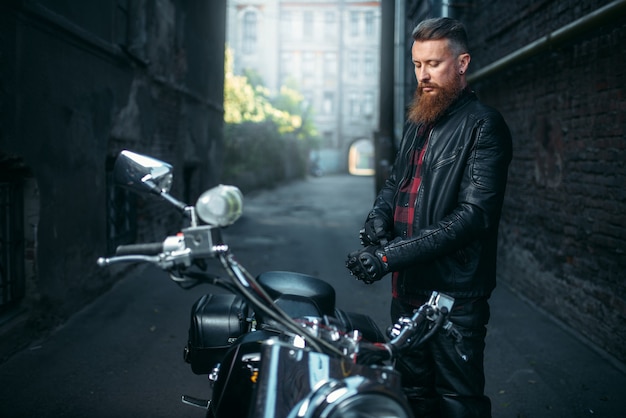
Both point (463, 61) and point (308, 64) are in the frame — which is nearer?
point (463, 61)

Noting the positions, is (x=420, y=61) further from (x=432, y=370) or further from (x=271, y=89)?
(x=271, y=89)

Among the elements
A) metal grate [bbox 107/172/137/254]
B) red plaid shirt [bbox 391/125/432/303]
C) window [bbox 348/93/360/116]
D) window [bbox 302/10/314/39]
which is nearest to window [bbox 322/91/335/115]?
window [bbox 348/93/360/116]

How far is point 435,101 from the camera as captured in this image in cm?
251

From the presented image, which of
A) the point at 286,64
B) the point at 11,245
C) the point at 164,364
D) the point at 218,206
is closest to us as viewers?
the point at 218,206

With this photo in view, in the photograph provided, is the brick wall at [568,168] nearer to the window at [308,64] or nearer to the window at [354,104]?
the window at [354,104]

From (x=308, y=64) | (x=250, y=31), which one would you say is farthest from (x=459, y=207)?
(x=250, y=31)

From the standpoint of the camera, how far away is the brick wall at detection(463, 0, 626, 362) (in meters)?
4.90

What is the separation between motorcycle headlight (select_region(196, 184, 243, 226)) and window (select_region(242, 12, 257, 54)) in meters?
48.5

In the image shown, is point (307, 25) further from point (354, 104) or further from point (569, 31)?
point (569, 31)

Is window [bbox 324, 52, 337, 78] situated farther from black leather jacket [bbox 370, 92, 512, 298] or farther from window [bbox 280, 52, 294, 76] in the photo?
black leather jacket [bbox 370, 92, 512, 298]

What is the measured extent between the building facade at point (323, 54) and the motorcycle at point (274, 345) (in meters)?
46.0

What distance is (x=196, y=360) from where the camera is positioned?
2.44 meters

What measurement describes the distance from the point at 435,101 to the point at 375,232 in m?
0.59

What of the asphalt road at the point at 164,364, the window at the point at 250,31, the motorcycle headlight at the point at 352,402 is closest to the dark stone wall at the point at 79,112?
the asphalt road at the point at 164,364
